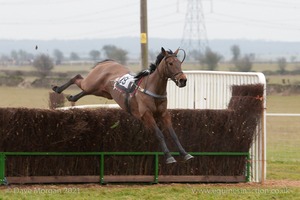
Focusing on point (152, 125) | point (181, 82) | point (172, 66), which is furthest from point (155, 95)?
point (181, 82)

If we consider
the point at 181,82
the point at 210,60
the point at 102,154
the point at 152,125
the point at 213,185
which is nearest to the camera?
the point at 181,82

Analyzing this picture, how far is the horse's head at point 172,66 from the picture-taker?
1059cm

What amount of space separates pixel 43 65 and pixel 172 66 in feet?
85.6

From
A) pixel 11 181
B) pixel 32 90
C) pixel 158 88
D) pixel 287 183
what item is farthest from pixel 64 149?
pixel 32 90

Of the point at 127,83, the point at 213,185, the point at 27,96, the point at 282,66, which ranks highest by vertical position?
the point at 127,83

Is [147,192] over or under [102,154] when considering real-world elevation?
under

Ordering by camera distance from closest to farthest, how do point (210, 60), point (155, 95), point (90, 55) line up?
point (155, 95), point (210, 60), point (90, 55)

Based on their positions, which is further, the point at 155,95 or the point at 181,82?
the point at 155,95

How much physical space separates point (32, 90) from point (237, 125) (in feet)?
74.9

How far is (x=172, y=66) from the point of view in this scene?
35.5 ft

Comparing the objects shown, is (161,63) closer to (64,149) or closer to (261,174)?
(64,149)

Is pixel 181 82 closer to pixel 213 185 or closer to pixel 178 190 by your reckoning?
pixel 178 190

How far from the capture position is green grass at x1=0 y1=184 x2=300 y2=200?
35.5 feet

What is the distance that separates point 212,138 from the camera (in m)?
12.9
